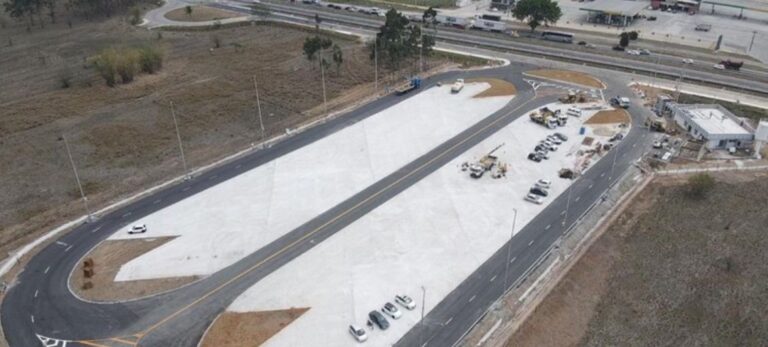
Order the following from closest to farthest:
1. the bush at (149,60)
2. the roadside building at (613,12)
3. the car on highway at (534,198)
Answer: the car on highway at (534,198)
the bush at (149,60)
the roadside building at (613,12)

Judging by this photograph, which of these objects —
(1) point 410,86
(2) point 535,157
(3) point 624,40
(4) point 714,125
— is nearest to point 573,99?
(4) point 714,125

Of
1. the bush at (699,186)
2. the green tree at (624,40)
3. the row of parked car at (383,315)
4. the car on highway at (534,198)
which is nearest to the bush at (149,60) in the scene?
the car on highway at (534,198)

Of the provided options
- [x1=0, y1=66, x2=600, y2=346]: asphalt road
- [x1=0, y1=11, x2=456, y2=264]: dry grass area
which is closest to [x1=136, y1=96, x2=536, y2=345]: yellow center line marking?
[x1=0, y1=66, x2=600, y2=346]: asphalt road

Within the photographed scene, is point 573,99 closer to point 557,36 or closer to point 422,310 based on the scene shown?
point 557,36

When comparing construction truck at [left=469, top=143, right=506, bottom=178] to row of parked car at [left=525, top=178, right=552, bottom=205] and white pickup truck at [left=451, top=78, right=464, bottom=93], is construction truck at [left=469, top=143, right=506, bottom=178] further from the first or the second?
white pickup truck at [left=451, top=78, right=464, bottom=93]

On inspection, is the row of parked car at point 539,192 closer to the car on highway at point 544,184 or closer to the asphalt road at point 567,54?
the car on highway at point 544,184
